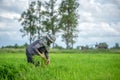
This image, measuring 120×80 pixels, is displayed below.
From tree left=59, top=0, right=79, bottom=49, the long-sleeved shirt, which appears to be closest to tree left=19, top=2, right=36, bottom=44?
tree left=59, top=0, right=79, bottom=49

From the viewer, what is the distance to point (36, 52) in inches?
455

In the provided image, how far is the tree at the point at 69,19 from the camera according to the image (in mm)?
57703

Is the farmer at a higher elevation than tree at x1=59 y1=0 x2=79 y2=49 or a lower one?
lower

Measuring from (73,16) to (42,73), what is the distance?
4894 centimetres

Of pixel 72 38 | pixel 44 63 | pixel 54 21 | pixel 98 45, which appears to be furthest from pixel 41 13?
pixel 44 63

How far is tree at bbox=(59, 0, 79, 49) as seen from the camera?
57.7 metres

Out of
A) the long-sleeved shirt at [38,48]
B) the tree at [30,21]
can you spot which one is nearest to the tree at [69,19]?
the tree at [30,21]

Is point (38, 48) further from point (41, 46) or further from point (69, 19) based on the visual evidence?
point (69, 19)

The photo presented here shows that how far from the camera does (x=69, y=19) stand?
190 ft

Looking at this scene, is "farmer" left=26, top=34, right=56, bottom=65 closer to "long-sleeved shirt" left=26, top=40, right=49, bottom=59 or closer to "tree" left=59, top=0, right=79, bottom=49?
"long-sleeved shirt" left=26, top=40, right=49, bottom=59

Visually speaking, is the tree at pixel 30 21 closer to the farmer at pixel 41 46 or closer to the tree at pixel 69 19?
the tree at pixel 69 19

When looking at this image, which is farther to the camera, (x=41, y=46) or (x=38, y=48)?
(x=38, y=48)

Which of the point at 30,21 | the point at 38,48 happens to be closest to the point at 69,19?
the point at 30,21

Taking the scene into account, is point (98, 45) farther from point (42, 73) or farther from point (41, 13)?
point (42, 73)
